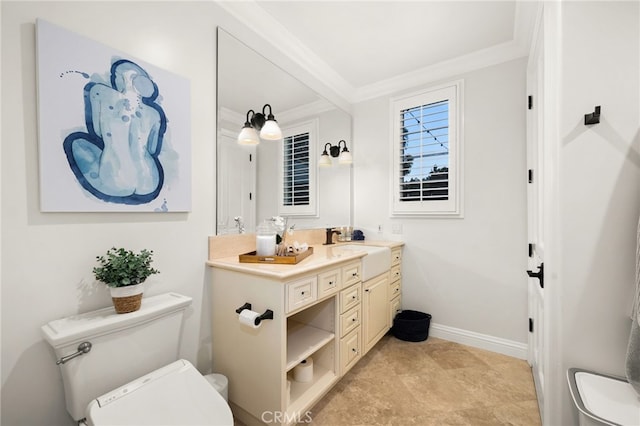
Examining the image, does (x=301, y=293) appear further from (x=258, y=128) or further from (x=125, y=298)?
(x=258, y=128)

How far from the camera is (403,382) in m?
1.96

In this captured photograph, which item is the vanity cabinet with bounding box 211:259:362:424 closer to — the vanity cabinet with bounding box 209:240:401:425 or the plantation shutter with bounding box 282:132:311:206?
the vanity cabinet with bounding box 209:240:401:425

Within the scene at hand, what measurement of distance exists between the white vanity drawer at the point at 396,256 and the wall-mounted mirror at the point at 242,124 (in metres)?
0.81

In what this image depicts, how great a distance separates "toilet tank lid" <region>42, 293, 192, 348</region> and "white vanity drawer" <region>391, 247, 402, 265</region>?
192cm

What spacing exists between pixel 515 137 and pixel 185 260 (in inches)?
109

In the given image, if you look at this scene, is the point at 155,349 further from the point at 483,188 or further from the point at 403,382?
the point at 483,188

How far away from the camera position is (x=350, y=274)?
192 centimetres

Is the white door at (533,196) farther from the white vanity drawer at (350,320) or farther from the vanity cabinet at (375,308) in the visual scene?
the white vanity drawer at (350,320)

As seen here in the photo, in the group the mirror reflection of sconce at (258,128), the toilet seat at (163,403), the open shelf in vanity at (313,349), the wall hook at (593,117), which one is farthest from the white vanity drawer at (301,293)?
the wall hook at (593,117)

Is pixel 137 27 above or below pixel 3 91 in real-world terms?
above

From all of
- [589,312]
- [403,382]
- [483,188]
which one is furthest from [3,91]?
[483,188]

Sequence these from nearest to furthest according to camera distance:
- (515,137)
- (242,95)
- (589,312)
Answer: (589,312)
(242,95)
(515,137)

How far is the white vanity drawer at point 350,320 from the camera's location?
1.84 m

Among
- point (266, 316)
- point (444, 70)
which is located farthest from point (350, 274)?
point (444, 70)
